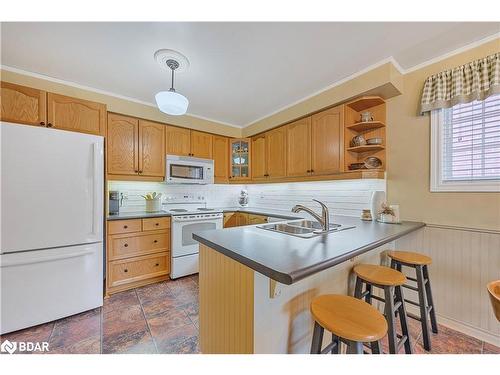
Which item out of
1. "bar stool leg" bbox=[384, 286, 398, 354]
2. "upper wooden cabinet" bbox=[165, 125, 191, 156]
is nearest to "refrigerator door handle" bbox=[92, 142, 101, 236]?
"upper wooden cabinet" bbox=[165, 125, 191, 156]

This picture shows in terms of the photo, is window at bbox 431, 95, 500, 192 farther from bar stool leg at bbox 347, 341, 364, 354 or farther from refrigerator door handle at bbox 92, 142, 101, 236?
refrigerator door handle at bbox 92, 142, 101, 236

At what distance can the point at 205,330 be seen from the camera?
1.41 metres

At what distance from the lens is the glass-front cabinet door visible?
3727 mm

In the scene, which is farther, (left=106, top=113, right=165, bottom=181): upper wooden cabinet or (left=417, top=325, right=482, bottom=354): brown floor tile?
(left=106, top=113, right=165, bottom=181): upper wooden cabinet

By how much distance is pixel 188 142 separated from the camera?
3.26m

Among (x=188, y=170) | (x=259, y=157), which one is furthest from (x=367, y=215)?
(x=188, y=170)

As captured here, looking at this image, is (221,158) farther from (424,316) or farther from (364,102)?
(424,316)

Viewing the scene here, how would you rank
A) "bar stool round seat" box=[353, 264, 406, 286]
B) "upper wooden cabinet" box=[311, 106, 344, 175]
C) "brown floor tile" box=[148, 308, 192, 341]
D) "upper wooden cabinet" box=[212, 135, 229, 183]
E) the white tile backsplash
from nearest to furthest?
"bar stool round seat" box=[353, 264, 406, 286] → "brown floor tile" box=[148, 308, 192, 341] → "upper wooden cabinet" box=[311, 106, 344, 175] → the white tile backsplash → "upper wooden cabinet" box=[212, 135, 229, 183]

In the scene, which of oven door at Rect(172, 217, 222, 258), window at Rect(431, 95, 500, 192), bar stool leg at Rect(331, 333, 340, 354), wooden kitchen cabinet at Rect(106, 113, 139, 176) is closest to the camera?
bar stool leg at Rect(331, 333, 340, 354)

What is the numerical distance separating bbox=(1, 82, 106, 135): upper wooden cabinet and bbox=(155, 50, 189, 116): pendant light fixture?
882mm

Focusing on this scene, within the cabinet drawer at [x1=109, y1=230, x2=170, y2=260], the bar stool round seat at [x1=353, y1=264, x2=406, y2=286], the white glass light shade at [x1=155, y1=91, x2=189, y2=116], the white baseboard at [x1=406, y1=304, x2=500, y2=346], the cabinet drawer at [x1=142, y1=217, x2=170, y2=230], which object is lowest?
the white baseboard at [x1=406, y1=304, x2=500, y2=346]
